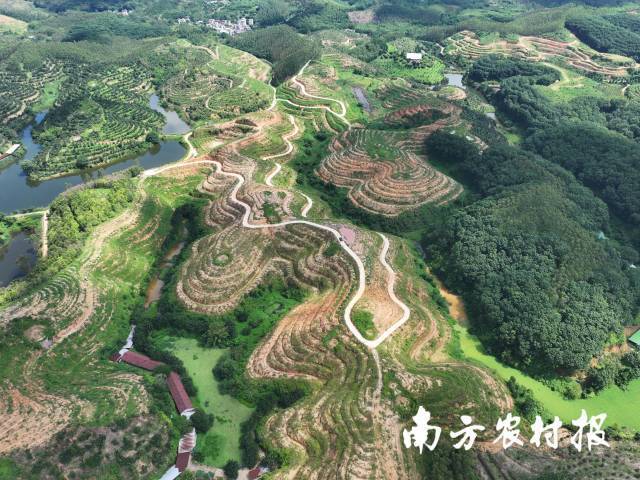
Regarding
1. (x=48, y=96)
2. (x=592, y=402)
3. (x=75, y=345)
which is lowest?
(x=48, y=96)

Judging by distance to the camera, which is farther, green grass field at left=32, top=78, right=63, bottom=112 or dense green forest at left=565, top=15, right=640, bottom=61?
dense green forest at left=565, top=15, right=640, bottom=61

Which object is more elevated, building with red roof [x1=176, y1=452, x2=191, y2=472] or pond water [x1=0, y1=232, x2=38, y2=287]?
building with red roof [x1=176, y1=452, x2=191, y2=472]

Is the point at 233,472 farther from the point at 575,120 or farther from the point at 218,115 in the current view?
the point at 575,120

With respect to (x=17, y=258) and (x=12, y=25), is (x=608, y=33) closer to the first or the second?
(x=17, y=258)

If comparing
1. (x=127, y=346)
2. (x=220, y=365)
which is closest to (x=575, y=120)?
(x=220, y=365)

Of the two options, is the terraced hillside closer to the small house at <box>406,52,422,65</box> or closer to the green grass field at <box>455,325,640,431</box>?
the green grass field at <box>455,325,640,431</box>

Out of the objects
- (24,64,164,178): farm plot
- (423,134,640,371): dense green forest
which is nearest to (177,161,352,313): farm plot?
(423,134,640,371): dense green forest

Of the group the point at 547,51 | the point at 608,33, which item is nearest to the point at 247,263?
the point at 547,51
